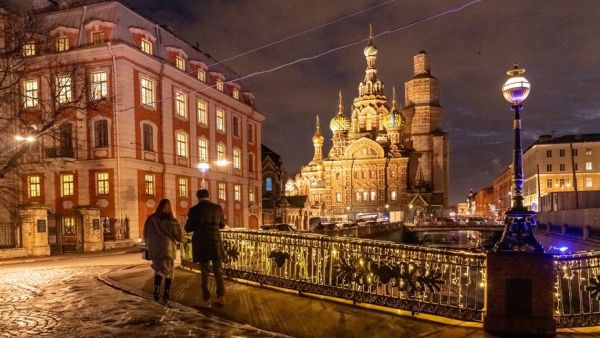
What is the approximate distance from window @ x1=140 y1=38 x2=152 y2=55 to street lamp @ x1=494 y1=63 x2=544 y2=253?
28442mm

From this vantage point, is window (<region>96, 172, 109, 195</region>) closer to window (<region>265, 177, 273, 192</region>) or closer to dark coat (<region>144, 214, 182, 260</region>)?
dark coat (<region>144, 214, 182, 260</region>)

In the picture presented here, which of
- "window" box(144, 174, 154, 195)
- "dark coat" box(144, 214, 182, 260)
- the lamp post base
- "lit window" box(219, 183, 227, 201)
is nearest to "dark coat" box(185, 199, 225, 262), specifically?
"dark coat" box(144, 214, 182, 260)

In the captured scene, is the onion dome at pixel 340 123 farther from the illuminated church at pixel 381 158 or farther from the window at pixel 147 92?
the window at pixel 147 92

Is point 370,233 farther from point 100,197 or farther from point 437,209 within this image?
point 437,209

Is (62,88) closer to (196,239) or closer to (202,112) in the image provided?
(202,112)

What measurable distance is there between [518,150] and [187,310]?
650cm

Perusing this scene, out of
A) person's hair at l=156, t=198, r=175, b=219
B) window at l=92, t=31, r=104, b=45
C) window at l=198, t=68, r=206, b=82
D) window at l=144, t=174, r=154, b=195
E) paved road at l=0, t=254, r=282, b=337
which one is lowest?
paved road at l=0, t=254, r=282, b=337

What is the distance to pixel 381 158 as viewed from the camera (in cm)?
9706

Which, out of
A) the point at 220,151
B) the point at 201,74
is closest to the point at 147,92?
the point at 201,74

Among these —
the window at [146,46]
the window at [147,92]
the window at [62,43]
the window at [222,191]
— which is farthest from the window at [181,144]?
the window at [62,43]

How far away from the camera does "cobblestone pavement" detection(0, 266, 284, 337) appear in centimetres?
685

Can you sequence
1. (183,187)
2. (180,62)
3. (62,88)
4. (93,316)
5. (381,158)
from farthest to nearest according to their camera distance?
(381,158), (180,62), (183,187), (62,88), (93,316)

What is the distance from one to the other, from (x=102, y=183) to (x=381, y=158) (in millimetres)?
73900

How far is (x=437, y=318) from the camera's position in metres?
7.66
